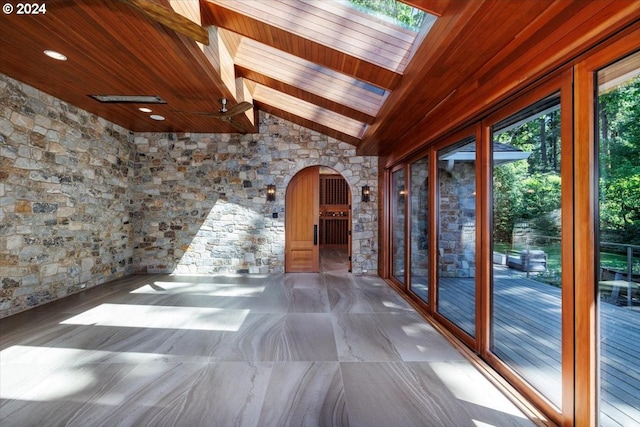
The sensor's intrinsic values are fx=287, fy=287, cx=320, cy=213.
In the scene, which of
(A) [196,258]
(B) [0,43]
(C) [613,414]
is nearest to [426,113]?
(C) [613,414]

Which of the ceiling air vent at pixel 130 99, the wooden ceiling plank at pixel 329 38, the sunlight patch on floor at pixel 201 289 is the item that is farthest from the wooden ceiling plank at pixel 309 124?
the sunlight patch on floor at pixel 201 289

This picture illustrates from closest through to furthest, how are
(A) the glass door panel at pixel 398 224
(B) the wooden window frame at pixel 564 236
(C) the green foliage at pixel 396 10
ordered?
(B) the wooden window frame at pixel 564 236
(C) the green foliage at pixel 396 10
(A) the glass door panel at pixel 398 224

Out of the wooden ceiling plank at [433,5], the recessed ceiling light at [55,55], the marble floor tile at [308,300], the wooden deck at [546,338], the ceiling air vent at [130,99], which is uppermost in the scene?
the ceiling air vent at [130,99]

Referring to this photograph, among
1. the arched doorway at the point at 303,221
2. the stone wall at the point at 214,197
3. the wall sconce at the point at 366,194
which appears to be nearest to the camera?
the stone wall at the point at 214,197

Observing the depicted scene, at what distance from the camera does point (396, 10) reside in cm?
259

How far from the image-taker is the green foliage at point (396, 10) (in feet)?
8.22

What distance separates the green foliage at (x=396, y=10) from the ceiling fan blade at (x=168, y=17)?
1.43 m

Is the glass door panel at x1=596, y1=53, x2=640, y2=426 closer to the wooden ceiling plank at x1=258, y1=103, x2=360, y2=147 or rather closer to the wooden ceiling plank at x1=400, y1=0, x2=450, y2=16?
the wooden ceiling plank at x1=400, y1=0, x2=450, y2=16

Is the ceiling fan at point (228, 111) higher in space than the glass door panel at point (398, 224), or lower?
higher

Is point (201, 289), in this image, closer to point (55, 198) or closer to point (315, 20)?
point (55, 198)

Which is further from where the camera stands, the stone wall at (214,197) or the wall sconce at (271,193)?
the wall sconce at (271,193)

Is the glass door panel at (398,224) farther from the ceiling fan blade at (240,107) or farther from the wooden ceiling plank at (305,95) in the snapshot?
the ceiling fan blade at (240,107)

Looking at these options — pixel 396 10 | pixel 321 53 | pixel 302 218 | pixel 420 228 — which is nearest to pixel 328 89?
pixel 321 53

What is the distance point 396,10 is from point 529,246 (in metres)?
2.32
